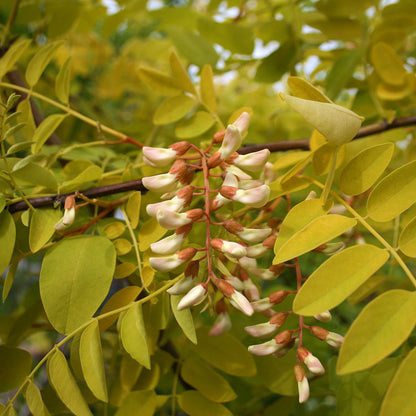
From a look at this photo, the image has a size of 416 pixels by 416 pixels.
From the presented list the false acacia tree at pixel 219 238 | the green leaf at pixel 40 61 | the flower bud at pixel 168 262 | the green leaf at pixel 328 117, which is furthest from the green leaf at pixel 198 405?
the green leaf at pixel 40 61

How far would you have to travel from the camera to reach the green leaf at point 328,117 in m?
0.30

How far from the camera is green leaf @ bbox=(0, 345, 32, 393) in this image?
460mm

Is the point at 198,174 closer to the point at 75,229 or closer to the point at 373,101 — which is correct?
the point at 75,229

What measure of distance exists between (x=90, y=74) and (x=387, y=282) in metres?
1.39

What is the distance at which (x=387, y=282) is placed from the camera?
640mm

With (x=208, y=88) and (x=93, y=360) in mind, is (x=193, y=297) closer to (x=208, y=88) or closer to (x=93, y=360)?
(x=93, y=360)

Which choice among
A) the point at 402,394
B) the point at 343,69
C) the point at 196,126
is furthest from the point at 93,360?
the point at 343,69

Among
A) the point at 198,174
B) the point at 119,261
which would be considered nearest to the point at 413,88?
the point at 198,174

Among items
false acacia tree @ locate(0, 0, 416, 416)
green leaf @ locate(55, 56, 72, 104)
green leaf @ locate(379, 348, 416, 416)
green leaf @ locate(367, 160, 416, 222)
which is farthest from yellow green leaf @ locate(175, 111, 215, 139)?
green leaf @ locate(379, 348, 416, 416)

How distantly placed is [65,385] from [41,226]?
0.55 ft

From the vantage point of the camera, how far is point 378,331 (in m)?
0.30

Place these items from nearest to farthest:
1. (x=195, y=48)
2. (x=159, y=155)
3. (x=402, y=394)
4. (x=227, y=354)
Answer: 1. (x=402, y=394)
2. (x=159, y=155)
3. (x=227, y=354)
4. (x=195, y=48)

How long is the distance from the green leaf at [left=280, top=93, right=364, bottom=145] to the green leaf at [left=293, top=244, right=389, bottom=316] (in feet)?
0.33

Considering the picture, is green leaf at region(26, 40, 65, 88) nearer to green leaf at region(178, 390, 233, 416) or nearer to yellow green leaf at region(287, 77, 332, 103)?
yellow green leaf at region(287, 77, 332, 103)
